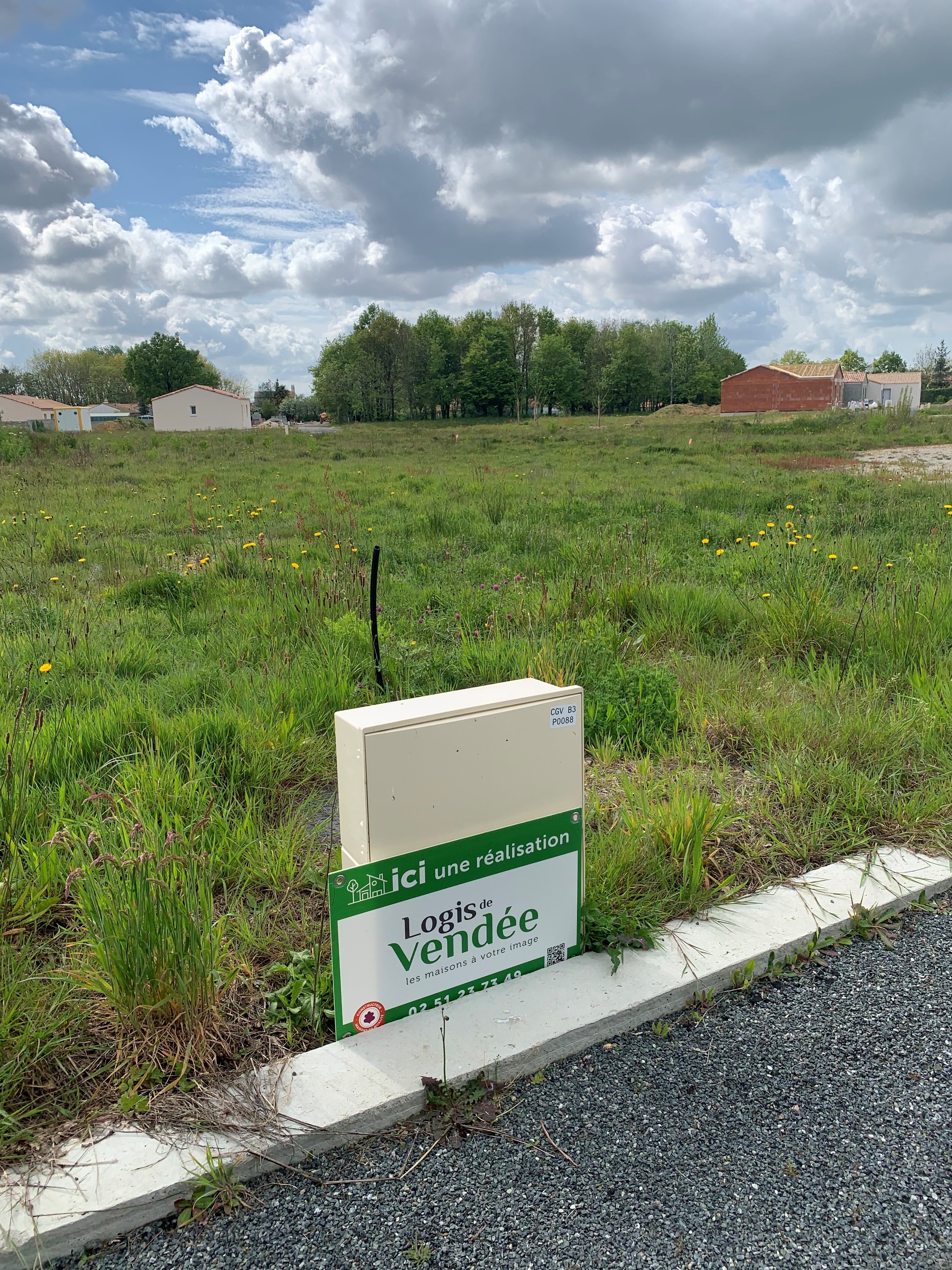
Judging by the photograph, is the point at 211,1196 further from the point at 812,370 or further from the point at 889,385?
the point at 889,385

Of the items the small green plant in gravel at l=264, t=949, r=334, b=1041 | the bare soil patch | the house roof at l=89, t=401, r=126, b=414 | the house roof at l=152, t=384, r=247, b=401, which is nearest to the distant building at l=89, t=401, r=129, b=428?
the house roof at l=89, t=401, r=126, b=414

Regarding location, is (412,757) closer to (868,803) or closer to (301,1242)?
(301,1242)

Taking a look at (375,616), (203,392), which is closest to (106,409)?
(203,392)

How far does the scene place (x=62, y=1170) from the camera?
5.46 ft

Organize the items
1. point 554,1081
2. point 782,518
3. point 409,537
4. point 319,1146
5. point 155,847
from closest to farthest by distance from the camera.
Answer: point 319,1146 → point 554,1081 → point 155,847 → point 409,537 → point 782,518

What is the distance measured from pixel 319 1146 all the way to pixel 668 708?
2556 mm

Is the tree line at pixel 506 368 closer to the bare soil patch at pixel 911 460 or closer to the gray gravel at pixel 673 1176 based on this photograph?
the bare soil patch at pixel 911 460

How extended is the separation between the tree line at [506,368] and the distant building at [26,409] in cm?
2806

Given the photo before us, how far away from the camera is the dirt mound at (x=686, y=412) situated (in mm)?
60281

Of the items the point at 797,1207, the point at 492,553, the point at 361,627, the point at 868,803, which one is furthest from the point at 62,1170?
the point at 492,553

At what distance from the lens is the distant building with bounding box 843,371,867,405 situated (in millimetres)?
83750

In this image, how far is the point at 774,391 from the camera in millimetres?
69875

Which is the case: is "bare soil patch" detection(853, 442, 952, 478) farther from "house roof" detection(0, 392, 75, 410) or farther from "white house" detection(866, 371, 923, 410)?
"house roof" detection(0, 392, 75, 410)

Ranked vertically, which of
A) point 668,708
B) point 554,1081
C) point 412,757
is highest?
point 412,757
